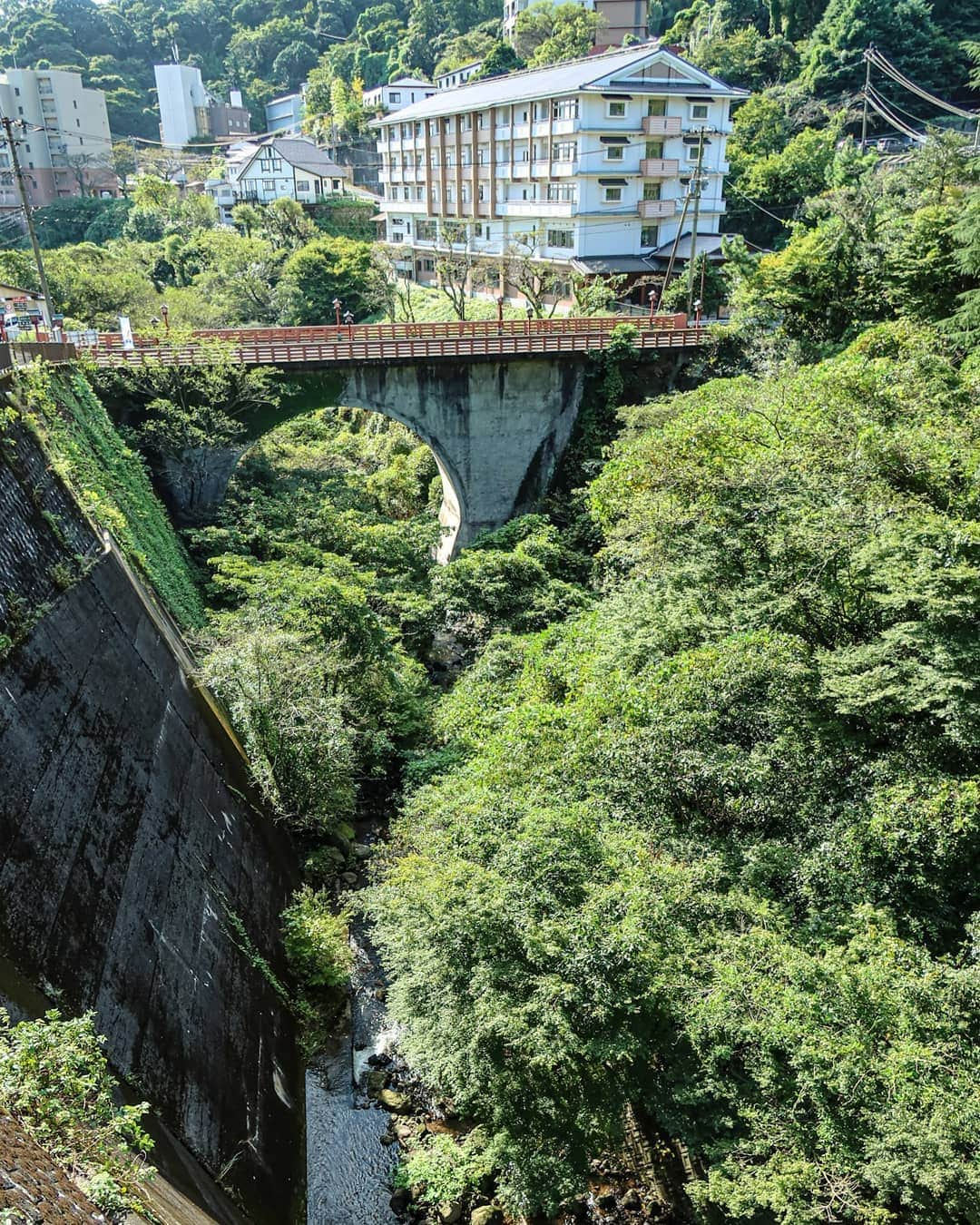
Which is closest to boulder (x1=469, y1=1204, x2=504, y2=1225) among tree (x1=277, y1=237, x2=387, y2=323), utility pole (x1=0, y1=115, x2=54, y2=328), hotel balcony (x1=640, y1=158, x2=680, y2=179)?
utility pole (x1=0, y1=115, x2=54, y2=328)

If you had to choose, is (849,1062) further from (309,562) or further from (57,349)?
(57,349)

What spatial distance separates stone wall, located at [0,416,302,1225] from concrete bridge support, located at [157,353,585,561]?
41.4 feet

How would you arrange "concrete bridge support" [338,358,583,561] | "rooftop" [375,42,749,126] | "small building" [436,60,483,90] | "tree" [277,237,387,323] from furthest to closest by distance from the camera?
1. "small building" [436,60,483,90]
2. "tree" [277,237,387,323]
3. "rooftop" [375,42,749,126]
4. "concrete bridge support" [338,358,583,561]

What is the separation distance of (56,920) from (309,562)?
15.8 metres

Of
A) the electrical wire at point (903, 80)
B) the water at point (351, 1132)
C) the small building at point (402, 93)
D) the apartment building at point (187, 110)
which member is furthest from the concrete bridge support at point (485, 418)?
the apartment building at point (187, 110)

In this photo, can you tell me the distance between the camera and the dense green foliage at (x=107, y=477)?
59.1ft

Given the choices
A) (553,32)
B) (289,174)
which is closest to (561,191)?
(289,174)

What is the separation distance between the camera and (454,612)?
24.5 m

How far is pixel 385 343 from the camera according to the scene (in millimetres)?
29000

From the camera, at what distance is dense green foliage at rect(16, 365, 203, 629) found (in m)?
18.0

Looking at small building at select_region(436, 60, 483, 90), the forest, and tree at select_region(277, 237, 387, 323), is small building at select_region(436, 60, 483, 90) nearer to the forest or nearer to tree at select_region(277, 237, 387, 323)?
tree at select_region(277, 237, 387, 323)

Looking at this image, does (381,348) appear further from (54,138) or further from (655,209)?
(54,138)

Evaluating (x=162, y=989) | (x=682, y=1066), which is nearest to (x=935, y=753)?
(x=682, y=1066)

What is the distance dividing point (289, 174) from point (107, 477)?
180ft
